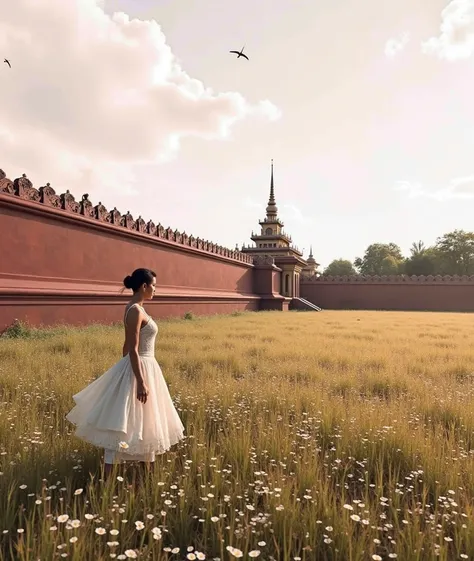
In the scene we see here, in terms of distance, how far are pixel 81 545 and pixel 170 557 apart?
496 mm

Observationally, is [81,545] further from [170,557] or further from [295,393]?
[295,393]

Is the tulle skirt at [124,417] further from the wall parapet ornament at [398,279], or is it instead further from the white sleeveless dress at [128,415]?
the wall parapet ornament at [398,279]

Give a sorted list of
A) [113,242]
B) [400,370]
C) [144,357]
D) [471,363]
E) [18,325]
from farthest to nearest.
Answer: [113,242]
[18,325]
[471,363]
[400,370]
[144,357]

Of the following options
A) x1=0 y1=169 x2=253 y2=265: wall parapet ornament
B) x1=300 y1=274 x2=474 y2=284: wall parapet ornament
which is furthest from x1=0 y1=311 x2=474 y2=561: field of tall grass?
x1=300 y1=274 x2=474 y2=284: wall parapet ornament

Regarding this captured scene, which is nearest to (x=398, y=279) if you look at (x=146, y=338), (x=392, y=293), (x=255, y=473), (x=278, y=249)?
(x=392, y=293)

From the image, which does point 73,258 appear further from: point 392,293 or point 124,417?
point 392,293

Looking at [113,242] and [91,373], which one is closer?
[91,373]

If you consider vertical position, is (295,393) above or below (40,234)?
below

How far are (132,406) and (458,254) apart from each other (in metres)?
61.2

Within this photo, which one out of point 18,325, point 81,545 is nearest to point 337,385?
point 81,545

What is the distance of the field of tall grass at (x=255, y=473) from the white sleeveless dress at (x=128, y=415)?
188 millimetres

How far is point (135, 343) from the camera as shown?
2865 millimetres

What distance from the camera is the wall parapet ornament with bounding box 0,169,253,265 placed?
384 inches

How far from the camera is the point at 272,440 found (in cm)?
328
